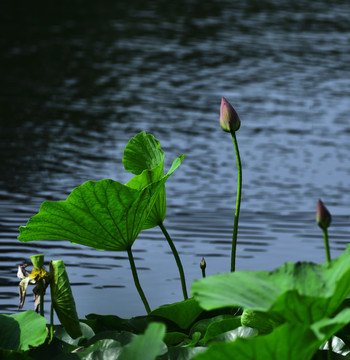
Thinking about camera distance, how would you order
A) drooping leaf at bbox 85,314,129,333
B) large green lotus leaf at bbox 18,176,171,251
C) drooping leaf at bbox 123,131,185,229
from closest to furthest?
large green lotus leaf at bbox 18,176,171,251 → drooping leaf at bbox 85,314,129,333 → drooping leaf at bbox 123,131,185,229

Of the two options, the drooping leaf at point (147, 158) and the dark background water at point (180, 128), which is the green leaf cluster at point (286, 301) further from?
the dark background water at point (180, 128)

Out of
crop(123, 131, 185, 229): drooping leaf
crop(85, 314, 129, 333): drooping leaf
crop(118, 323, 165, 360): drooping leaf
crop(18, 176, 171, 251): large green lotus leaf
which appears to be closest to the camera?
crop(118, 323, 165, 360): drooping leaf

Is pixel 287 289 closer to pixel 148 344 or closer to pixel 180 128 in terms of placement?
pixel 148 344

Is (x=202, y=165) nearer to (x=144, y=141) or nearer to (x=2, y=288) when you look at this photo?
(x=2, y=288)

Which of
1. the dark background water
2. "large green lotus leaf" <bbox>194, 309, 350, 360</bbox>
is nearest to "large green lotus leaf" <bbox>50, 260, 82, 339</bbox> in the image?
"large green lotus leaf" <bbox>194, 309, 350, 360</bbox>

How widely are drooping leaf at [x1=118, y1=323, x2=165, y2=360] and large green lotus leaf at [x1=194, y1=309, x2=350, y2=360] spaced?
0.07 metres

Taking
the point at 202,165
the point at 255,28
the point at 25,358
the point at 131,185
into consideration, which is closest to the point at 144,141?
the point at 131,185

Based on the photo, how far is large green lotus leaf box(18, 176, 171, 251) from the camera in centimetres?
184

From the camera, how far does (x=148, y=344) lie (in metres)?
1.20

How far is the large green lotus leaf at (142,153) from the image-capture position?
2.11 m

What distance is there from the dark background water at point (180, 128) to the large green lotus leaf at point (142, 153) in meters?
0.61

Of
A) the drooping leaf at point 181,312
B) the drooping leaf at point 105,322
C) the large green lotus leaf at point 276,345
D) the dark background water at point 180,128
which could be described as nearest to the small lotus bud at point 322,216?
the large green lotus leaf at point 276,345

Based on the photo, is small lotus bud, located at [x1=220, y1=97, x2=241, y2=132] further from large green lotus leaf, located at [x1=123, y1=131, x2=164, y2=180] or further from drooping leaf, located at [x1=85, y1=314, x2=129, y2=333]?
drooping leaf, located at [x1=85, y1=314, x2=129, y2=333]

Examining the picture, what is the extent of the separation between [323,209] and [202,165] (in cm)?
419
